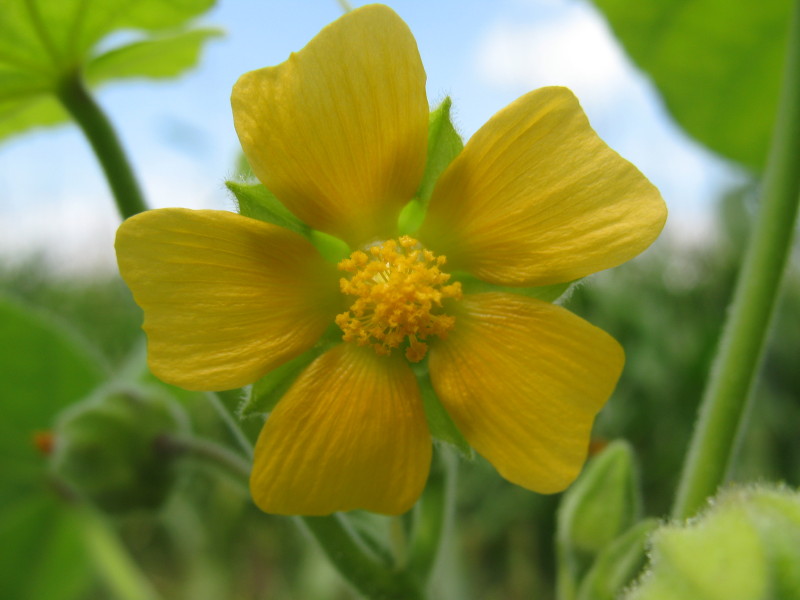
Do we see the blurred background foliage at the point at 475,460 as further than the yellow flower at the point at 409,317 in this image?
Yes

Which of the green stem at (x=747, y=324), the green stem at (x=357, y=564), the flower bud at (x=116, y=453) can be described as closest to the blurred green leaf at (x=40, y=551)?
the flower bud at (x=116, y=453)

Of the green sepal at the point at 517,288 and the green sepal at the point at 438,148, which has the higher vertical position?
the green sepal at the point at 438,148

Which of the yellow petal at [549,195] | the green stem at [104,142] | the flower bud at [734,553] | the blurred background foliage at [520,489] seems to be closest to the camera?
the flower bud at [734,553]

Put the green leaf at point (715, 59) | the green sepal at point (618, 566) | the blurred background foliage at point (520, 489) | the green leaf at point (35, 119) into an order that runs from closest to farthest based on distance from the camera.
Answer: the green sepal at point (618, 566)
the green leaf at point (35, 119)
the green leaf at point (715, 59)
the blurred background foliage at point (520, 489)

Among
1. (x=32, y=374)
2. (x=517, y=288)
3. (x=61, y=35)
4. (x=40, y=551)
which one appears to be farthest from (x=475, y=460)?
(x=40, y=551)

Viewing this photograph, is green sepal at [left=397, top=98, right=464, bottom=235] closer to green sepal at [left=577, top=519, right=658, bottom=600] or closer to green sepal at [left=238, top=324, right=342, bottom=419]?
green sepal at [left=238, top=324, right=342, bottom=419]

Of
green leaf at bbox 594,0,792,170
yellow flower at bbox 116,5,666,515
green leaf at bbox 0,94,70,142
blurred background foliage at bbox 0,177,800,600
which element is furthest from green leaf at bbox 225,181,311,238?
blurred background foliage at bbox 0,177,800,600

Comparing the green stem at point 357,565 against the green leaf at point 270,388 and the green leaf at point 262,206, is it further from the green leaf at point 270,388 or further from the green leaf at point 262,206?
the green leaf at point 262,206
